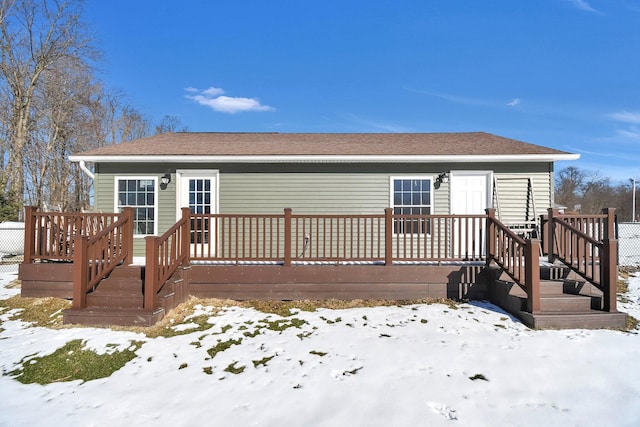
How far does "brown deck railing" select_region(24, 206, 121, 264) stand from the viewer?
5637 millimetres

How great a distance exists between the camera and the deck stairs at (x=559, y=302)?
4.34 meters

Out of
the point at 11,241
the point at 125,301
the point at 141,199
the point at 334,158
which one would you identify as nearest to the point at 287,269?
the point at 125,301

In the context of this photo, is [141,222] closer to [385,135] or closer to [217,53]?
[385,135]

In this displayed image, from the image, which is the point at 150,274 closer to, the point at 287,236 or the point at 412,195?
the point at 287,236

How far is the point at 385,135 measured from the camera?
1016 cm

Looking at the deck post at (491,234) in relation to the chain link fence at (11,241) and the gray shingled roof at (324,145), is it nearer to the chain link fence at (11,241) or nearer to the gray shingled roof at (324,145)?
the gray shingled roof at (324,145)

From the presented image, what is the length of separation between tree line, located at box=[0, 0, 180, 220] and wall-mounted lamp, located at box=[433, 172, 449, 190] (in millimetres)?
16738

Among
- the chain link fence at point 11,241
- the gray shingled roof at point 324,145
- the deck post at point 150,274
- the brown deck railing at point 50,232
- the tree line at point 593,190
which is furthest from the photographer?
the tree line at point 593,190

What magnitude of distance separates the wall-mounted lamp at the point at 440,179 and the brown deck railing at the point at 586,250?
2333 mm

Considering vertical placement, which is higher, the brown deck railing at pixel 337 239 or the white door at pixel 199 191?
the white door at pixel 199 191

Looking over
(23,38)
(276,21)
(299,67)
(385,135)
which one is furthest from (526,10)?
(23,38)

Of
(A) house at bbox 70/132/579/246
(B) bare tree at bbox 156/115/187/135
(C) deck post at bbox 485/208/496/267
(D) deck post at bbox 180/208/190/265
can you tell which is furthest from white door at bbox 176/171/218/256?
(B) bare tree at bbox 156/115/187/135

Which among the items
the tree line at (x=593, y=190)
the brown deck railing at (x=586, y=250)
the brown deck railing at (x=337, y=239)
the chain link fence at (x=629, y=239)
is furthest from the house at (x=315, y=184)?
the tree line at (x=593, y=190)

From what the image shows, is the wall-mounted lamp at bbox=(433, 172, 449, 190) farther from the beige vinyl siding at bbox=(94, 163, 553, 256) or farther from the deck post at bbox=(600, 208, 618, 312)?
the deck post at bbox=(600, 208, 618, 312)
